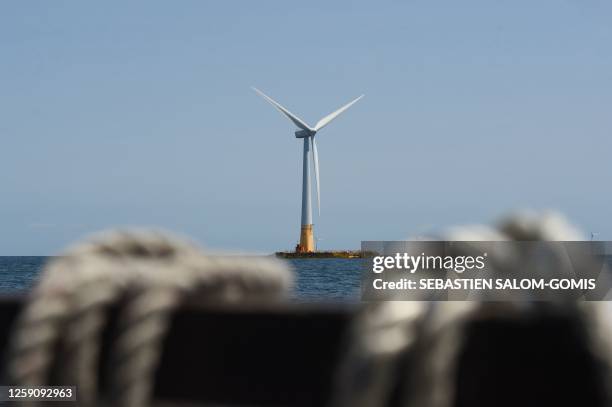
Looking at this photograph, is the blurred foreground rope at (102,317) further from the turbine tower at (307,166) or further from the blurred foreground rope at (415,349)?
the turbine tower at (307,166)

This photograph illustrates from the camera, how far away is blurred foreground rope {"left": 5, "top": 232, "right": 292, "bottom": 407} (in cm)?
142

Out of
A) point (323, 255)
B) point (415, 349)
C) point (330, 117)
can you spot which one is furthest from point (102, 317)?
point (323, 255)

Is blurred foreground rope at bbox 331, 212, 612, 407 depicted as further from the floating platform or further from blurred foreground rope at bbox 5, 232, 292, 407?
the floating platform

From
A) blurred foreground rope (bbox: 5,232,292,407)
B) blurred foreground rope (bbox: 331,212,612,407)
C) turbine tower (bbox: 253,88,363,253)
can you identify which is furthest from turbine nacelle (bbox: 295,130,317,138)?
blurred foreground rope (bbox: 331,212,612,407)

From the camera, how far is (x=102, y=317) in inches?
58.2

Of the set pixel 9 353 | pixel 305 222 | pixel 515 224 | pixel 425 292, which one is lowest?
pixel 9 353

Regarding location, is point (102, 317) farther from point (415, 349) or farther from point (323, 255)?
point (323, 255)

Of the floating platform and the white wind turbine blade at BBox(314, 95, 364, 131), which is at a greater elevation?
the white wind turbine blade at BBox(314, 95, 364, 131)

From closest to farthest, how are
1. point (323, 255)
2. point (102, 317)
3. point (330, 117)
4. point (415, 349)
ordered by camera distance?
1. point (415, 349)
2. point (102, 317)
3. point (330, 117)
4. point (323, 255)

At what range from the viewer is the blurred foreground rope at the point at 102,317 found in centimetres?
142

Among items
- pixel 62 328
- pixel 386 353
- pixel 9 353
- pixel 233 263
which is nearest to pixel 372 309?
pixel 386 353

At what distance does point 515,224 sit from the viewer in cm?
128

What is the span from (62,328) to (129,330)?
0.13 m

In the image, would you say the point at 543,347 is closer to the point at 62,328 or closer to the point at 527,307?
the point at 527,307
